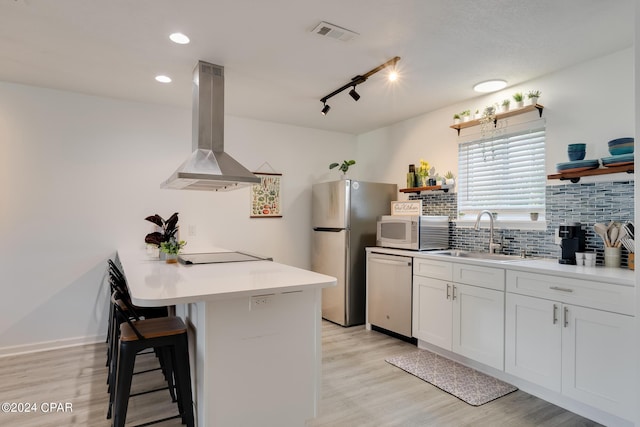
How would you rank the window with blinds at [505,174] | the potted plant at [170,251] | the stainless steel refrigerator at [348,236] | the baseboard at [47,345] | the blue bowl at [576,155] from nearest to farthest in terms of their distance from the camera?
the blue bowl at [576,155], the potted plant at [170,251], the window with blinds at [505,174], the baseboard at [47,345], the stainless steel refrigerator at [348,236]

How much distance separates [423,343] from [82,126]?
3922mm

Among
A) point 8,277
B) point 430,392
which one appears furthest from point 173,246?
point 430,392

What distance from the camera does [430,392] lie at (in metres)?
2.54

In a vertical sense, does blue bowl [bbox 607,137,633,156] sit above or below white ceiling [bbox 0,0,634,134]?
below

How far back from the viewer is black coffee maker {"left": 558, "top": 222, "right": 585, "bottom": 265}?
256 cm

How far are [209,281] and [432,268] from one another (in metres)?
2.07

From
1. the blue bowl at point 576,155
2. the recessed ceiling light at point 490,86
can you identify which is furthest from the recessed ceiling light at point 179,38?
the blue bowl at point 576,155

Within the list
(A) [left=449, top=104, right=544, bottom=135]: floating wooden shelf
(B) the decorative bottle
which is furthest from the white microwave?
(A) [left=449, top=104, right=544, bottom=135]: floating wooden shelf

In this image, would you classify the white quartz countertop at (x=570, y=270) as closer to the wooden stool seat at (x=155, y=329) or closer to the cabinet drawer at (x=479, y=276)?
the cabinet drawer at (x=479, y=276)

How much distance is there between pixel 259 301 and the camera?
6.10ft

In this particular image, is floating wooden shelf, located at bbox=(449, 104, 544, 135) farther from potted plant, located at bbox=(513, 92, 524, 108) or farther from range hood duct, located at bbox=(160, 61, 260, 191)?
range hood duct, located at bbox=(160, 61, 260, 191)

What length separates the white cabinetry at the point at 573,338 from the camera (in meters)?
2.02

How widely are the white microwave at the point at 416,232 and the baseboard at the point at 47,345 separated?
10.1 feet

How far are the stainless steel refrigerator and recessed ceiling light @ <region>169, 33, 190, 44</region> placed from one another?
2154mm
